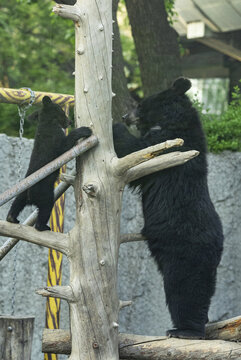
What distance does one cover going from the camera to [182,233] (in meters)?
4.77

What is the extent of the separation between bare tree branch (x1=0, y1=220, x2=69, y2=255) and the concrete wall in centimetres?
208

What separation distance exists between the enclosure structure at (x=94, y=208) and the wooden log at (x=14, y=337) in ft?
1.10

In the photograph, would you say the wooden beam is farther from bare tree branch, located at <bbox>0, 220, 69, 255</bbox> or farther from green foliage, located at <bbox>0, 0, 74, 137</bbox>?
bare tree branch, located at <bbox>0, 220, 69, 255</bbox>

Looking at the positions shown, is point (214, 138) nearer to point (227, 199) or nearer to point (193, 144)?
point (227, 199)

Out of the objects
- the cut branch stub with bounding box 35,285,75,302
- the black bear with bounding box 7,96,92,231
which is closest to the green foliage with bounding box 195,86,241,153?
the black bear with bounding box 7,96,92,231

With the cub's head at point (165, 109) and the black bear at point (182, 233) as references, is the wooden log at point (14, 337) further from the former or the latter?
the cub's head at point (165, 109)

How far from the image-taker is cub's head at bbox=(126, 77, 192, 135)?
5.13 metres

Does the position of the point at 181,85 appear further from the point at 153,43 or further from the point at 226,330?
the point at 153,43

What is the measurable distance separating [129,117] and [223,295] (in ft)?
11.6

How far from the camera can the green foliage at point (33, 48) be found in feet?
42.6

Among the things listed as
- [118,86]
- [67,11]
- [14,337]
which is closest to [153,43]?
[118,86]

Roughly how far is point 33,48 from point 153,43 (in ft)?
22.6

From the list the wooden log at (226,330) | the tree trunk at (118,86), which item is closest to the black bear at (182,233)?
the wooden log at (226,330)

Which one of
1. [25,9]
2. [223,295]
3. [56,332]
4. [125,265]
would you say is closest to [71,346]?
[56,332]
